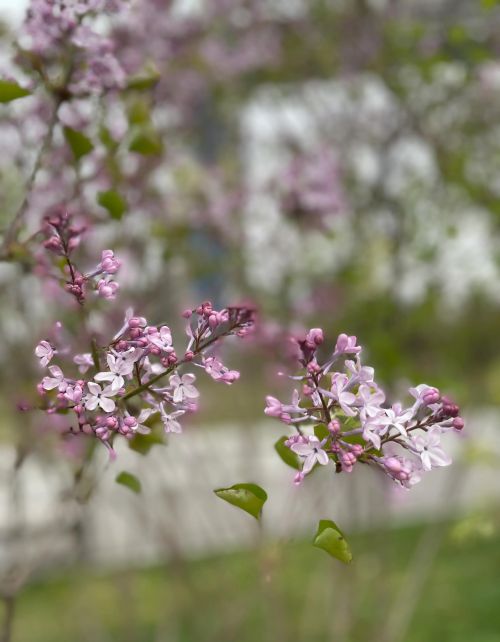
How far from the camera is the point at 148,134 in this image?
2.37m

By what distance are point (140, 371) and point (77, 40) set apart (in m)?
0.88

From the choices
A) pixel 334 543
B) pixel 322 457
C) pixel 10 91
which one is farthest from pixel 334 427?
pixel 10 91

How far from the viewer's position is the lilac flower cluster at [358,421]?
1.28 m

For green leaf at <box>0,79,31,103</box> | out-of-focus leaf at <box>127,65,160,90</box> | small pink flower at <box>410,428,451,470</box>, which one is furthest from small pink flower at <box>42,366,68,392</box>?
out-of-focus leaf at <box>127,65,160,90</box>

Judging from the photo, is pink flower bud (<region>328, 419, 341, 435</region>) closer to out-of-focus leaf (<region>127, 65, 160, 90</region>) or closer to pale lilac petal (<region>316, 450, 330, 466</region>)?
pale lilac petal (<region>316, 450, 330, 466</region>)

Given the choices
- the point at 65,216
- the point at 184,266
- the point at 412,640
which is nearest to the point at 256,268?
the point at 184,266

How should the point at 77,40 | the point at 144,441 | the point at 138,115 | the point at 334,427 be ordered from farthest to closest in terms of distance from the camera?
the point at 138,115 → the point at 77,40 → the point at 144,441 → the point at 334,427

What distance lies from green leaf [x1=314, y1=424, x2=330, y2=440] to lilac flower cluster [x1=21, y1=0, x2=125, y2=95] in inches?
42.1

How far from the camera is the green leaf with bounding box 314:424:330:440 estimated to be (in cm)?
134

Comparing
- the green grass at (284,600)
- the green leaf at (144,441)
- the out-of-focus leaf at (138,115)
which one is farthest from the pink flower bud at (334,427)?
the green grass at (284,600)

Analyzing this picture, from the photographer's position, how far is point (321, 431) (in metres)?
1.35

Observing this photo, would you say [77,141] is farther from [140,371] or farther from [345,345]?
[345,345]

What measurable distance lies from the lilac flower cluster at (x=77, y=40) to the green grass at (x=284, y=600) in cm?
269

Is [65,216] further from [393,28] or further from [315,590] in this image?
[315,590]
